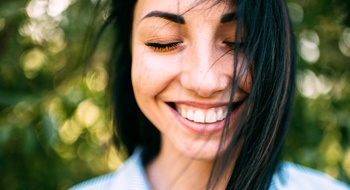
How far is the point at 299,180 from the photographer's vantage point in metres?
1.32

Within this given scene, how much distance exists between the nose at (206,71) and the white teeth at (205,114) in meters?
0.05

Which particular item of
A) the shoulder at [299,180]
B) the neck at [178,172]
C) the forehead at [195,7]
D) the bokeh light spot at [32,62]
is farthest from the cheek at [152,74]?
the bokeh light spot at [32,62]

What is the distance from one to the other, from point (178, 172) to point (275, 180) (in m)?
0.24

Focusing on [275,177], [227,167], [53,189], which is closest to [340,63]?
[275,177]

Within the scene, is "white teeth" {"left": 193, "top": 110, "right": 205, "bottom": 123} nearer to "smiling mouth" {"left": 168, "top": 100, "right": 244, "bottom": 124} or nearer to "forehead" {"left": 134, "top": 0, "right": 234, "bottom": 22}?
"smiling mouth" {"left": 168, "top": 100, "right": 244, "bottom": 124}

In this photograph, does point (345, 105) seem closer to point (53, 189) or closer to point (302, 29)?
point (302, 29)

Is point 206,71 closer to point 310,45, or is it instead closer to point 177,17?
point 177,17

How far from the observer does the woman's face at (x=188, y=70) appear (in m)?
1.01

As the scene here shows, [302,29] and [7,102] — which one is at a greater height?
[302,29]

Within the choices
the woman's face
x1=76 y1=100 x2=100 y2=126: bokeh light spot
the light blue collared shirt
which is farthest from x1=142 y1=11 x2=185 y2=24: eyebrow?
x1=76 y1=100 x2=100 y2=126: bokeh light spot

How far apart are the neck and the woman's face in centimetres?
15

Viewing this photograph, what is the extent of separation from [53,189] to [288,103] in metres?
0.96

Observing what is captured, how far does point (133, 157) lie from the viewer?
1.45 meters

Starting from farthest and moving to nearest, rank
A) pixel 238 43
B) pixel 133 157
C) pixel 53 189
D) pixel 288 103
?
pixel 53 189, pixel 133 157, pixel 288 103, pixel 238 43
